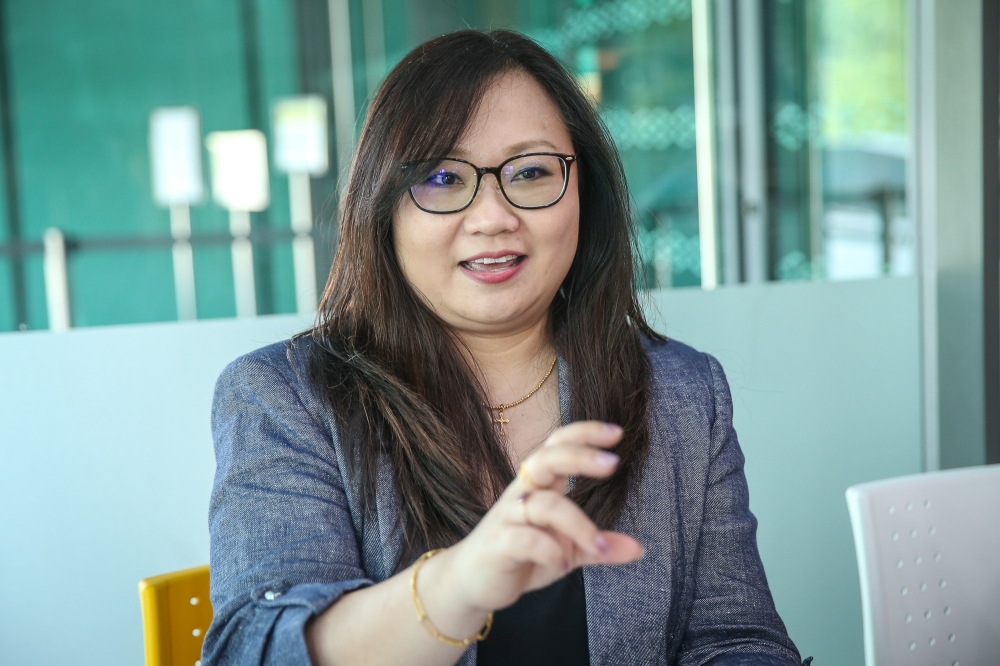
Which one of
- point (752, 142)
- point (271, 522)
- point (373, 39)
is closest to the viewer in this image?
point (271, 522)

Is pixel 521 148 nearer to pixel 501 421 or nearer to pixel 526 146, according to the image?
pixel 526 146

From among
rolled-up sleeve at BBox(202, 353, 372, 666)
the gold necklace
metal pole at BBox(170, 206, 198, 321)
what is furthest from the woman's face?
metal pole at BBox(170, 206, 198, 321)

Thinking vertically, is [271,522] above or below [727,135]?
below

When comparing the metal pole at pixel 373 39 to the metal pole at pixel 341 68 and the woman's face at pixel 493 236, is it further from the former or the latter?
the woman's face at pixel 493 236

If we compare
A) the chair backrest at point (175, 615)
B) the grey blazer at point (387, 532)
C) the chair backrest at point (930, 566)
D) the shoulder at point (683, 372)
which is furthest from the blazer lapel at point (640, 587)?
the chair backrest at point (175, 615)

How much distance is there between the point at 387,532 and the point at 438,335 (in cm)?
30

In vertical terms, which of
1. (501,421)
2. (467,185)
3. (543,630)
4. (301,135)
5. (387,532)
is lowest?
(543,630)

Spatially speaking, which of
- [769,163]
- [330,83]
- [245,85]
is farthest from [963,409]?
[245,85]

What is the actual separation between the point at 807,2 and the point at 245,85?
113 inches

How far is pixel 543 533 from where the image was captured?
0.70 metres

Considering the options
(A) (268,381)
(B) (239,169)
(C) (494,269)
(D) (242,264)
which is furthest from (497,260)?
(B) (239,169)

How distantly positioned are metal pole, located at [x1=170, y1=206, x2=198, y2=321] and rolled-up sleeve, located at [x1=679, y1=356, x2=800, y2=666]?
3857mm

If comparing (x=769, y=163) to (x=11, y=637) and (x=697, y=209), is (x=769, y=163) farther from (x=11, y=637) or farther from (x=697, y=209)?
(x=11, y=637)

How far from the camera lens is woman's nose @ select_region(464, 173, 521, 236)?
1.14 metres
